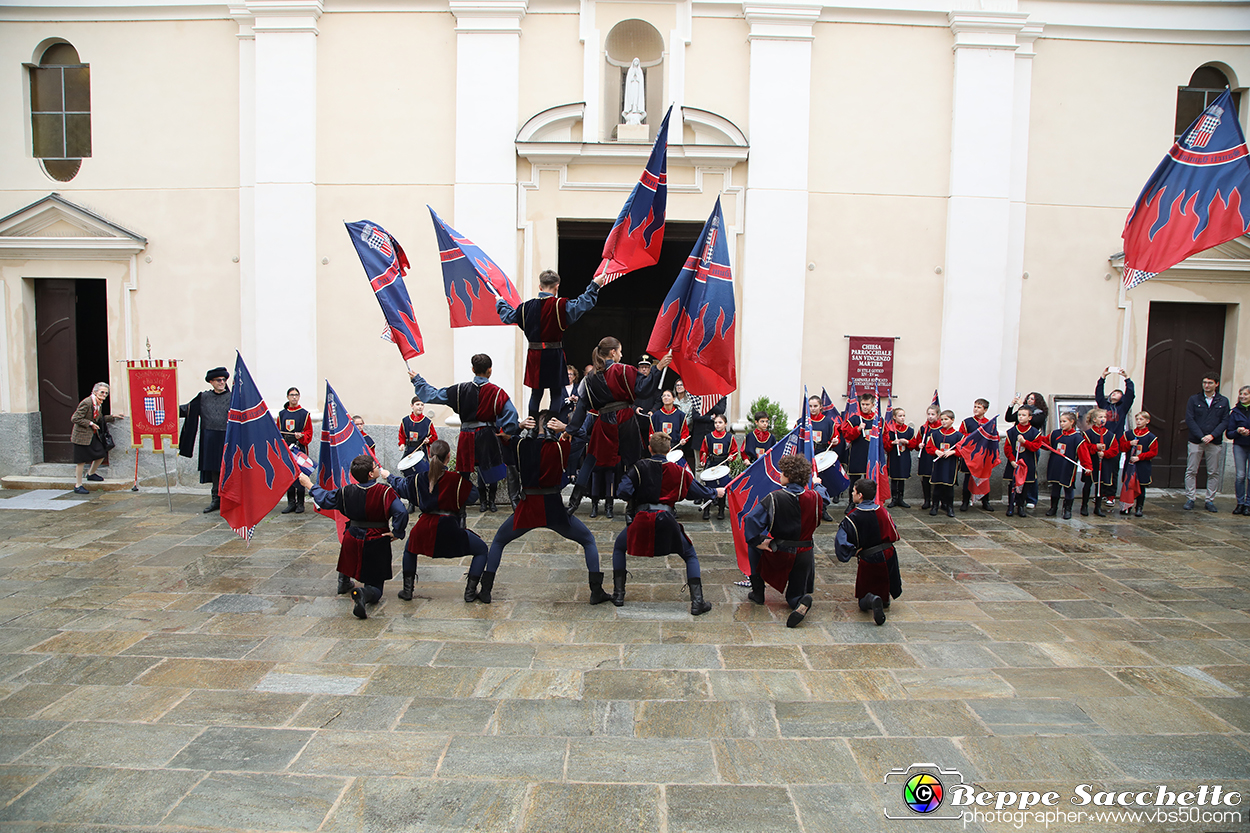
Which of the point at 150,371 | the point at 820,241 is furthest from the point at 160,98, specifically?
the point at 820,241

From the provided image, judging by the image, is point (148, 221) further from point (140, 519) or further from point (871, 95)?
point (871, 95)

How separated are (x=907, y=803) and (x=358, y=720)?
310 cm

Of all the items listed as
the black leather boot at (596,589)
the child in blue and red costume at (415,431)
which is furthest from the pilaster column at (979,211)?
the child in blue and red costume at (415,431)

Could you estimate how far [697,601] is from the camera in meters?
6.60

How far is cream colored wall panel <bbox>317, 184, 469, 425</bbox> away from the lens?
39.1ft

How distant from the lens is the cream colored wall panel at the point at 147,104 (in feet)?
39.4

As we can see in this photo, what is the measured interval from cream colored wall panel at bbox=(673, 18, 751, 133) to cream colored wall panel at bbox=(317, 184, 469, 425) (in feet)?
13.3

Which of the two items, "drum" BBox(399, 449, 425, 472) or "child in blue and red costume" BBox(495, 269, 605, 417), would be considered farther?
"drum" BBox(399, 449, 425, 472)

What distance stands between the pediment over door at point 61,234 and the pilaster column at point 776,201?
369 inches

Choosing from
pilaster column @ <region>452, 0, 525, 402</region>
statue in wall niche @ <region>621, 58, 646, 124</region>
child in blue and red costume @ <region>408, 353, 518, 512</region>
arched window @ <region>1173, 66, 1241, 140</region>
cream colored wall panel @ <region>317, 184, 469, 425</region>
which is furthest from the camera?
arched window @ <region>1173, 66, 1241, 140</region>

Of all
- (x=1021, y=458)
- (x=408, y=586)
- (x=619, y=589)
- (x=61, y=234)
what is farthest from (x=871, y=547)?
(x=61, y=234)

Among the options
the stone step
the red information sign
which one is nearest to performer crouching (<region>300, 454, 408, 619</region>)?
the stone step

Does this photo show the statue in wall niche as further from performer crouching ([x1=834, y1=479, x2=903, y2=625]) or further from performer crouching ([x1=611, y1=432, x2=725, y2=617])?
performer crouching ([x1=834, y1=479, x2=903, y2=625])

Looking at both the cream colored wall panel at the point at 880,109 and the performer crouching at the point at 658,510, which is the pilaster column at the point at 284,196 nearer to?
the performer crouching at the point at 658,510
